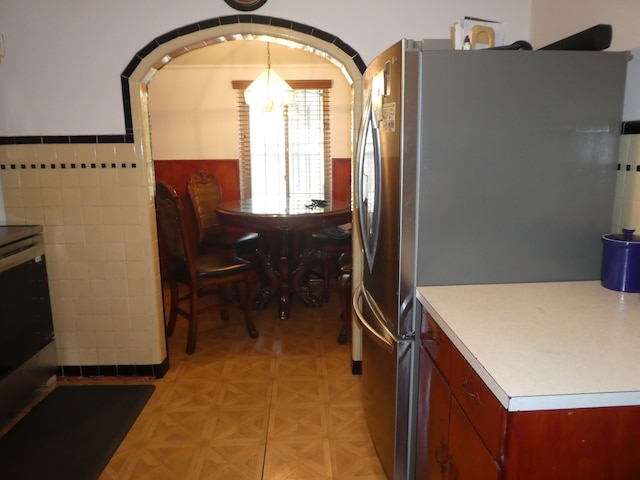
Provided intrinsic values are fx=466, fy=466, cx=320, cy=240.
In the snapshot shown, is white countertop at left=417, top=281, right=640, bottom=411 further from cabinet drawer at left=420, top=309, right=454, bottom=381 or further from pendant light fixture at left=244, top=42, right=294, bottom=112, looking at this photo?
pendant light fixture at left=244, top=42, right=294, bottom=112

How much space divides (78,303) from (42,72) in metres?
1.23

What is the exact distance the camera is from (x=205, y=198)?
13.8 feet

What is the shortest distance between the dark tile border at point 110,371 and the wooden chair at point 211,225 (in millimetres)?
1408

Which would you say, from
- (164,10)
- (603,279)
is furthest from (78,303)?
(603,279)

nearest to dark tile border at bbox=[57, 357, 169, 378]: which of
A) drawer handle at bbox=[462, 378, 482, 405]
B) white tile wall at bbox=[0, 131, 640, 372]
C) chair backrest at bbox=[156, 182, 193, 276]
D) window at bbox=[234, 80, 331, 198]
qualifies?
white tile wall at bbox=[0, 131, 640, 372]

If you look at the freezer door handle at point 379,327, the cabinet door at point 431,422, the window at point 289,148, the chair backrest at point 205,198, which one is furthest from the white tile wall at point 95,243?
the window at point 289,148

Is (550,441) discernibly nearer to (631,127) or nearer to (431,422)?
(431,422)

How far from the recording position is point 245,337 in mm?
3279

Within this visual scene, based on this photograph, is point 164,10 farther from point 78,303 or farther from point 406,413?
point 406,413

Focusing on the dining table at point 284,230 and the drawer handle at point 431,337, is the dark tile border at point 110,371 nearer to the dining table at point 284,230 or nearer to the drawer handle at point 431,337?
the dining table at point 284,230

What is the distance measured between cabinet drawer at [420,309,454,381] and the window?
3269mm

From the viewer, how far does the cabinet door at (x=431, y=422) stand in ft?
4.48

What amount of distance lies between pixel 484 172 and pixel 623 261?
0.50 meters

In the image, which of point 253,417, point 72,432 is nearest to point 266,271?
point 253,417
